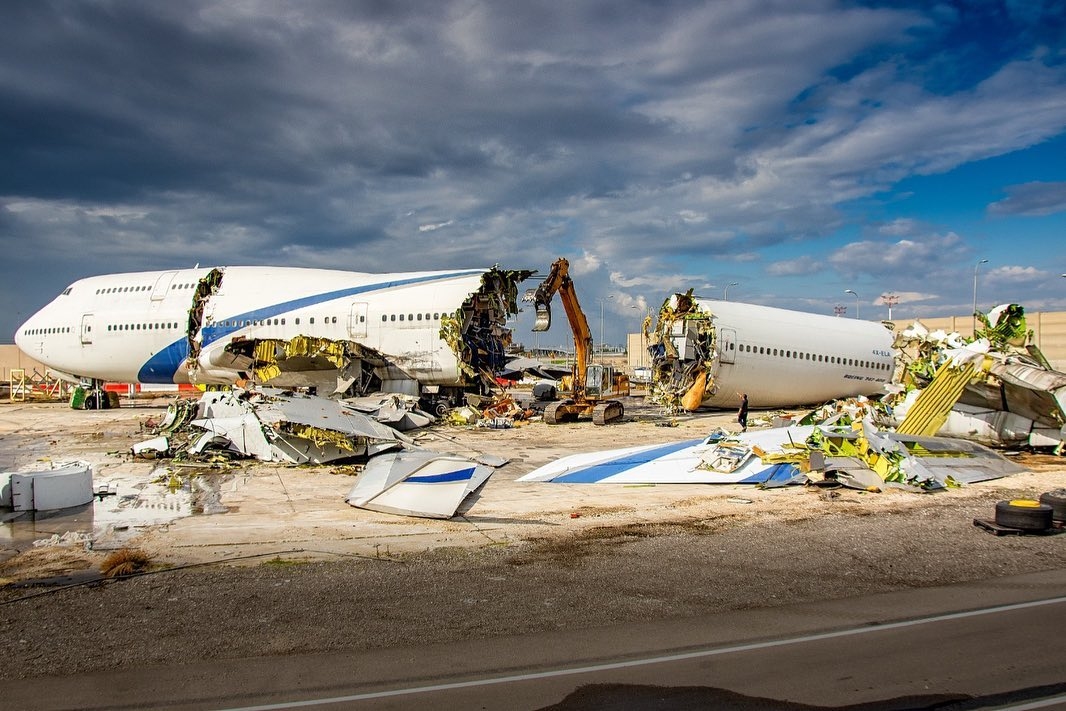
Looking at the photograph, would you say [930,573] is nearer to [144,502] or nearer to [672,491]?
[672,491]

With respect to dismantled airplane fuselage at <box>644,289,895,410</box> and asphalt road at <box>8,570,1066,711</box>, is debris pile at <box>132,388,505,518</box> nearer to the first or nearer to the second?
asphalt road at <box>8,570,1066,711</box>

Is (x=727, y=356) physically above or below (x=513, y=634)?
above

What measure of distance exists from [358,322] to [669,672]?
78.0 feet

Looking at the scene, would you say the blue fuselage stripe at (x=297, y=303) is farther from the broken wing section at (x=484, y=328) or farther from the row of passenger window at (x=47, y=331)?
the row of passenger window at (x=47, y=331)

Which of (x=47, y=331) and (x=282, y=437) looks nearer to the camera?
(x=282, y=437)

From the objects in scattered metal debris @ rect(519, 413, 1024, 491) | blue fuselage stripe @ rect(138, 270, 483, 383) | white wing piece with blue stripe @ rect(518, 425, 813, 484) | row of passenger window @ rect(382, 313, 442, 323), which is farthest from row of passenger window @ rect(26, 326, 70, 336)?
scattered metal debris @ rect(519, 413, 1024, 491)

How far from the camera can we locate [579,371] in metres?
28.5

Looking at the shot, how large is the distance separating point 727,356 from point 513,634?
22287 mm

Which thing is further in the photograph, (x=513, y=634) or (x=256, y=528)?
(x=256, y=528)

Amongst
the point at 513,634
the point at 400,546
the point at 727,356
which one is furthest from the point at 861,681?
the point at 727,356

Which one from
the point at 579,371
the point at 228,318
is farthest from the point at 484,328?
the point at 228,318

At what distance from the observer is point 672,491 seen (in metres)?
12.7

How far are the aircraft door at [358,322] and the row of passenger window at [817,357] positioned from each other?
47.7 feet

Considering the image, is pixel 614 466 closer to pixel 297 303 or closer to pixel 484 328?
pixel 484 328
